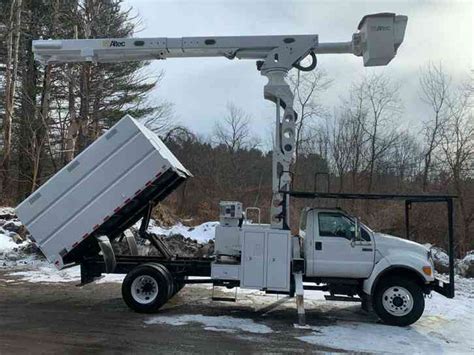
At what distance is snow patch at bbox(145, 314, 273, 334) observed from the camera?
8.48 m

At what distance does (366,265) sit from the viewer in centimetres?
924

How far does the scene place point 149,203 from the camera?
1030 centimetres

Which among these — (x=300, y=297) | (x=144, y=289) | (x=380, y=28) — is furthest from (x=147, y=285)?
(x=380, y=28)

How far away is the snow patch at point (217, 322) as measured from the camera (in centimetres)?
848

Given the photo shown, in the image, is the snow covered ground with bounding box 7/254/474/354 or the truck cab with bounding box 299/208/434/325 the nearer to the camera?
the snow covered ground with bounding box 7/254/474/354

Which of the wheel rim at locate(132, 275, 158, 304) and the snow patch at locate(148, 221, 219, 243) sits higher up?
the snow patch at locate(148, 221, 219, 243)

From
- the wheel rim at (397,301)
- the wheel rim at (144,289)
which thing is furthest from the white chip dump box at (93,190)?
the wheel rim at (397,301)

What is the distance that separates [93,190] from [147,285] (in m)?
2.10

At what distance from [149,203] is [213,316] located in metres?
2.66

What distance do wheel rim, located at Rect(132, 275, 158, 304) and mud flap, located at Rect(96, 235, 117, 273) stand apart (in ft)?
2.07

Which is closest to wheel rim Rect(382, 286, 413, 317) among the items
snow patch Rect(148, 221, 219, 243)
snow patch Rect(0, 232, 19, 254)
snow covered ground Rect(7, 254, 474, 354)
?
snow covered ground Rect(7, 254, 474, 354)

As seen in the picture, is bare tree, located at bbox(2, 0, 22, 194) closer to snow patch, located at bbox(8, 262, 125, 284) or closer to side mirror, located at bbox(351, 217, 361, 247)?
snow patch, located at bbox(8, 262, 125, 284)

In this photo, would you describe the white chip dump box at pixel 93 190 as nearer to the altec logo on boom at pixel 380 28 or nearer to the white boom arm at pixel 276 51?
the white boom arm at pixel 276 51

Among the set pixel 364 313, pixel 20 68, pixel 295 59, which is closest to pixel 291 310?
pixel 364 313
